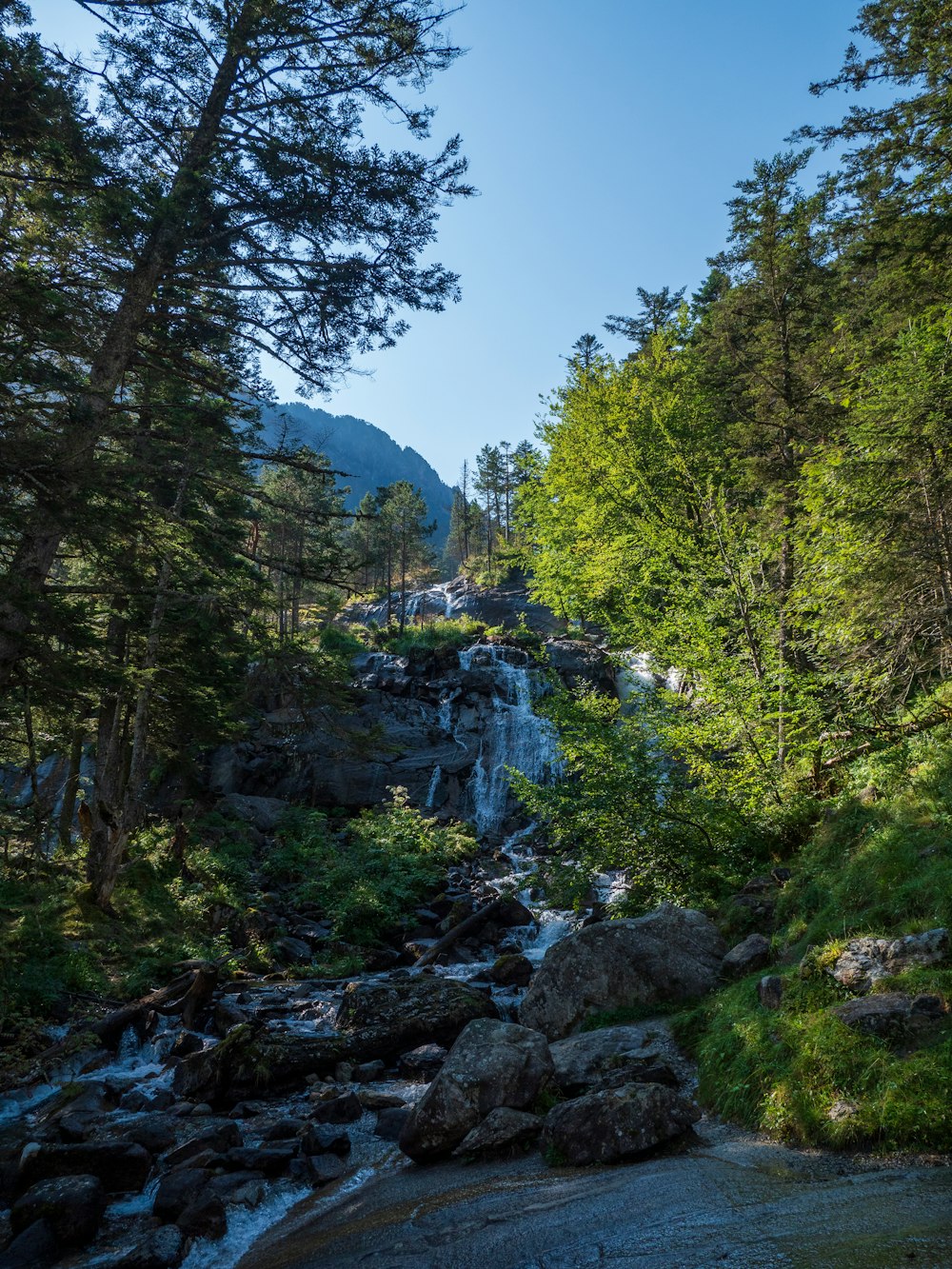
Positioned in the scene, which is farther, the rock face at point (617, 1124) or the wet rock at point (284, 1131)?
the wet rock at point (284, 1131)

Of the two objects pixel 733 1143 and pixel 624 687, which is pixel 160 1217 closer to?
pixel 733 1143

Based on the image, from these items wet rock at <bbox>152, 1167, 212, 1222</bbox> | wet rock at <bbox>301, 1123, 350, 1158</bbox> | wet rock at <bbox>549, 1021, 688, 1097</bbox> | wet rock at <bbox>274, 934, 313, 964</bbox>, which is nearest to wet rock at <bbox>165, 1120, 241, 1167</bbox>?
wet rock at <bbox>152, 1167, 212, 1222</bbox>

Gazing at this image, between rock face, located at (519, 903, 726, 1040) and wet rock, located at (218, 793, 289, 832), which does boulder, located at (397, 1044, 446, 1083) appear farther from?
wet rock, located at (218, 793, 289, 832)

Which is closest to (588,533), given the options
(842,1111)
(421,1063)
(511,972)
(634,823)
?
(634,823)

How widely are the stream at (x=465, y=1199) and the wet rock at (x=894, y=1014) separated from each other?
3.07 ft

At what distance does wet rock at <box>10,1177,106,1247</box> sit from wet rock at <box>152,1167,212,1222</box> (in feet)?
1.48

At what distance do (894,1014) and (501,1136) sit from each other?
3.24 metres

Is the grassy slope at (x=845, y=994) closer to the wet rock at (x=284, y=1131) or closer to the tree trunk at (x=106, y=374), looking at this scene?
the wet rock at (x=284, y=1131)

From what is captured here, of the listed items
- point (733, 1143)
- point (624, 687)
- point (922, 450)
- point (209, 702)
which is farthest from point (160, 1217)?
point (624, 687)

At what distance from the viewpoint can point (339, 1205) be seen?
212 inches

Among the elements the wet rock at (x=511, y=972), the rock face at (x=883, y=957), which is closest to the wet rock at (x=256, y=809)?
the wet rock at (x=511, y=972)

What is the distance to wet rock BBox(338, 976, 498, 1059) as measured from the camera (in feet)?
30.3

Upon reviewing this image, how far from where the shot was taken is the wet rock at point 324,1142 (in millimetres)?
6492

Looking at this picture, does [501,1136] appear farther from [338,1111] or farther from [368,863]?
[368,863]
